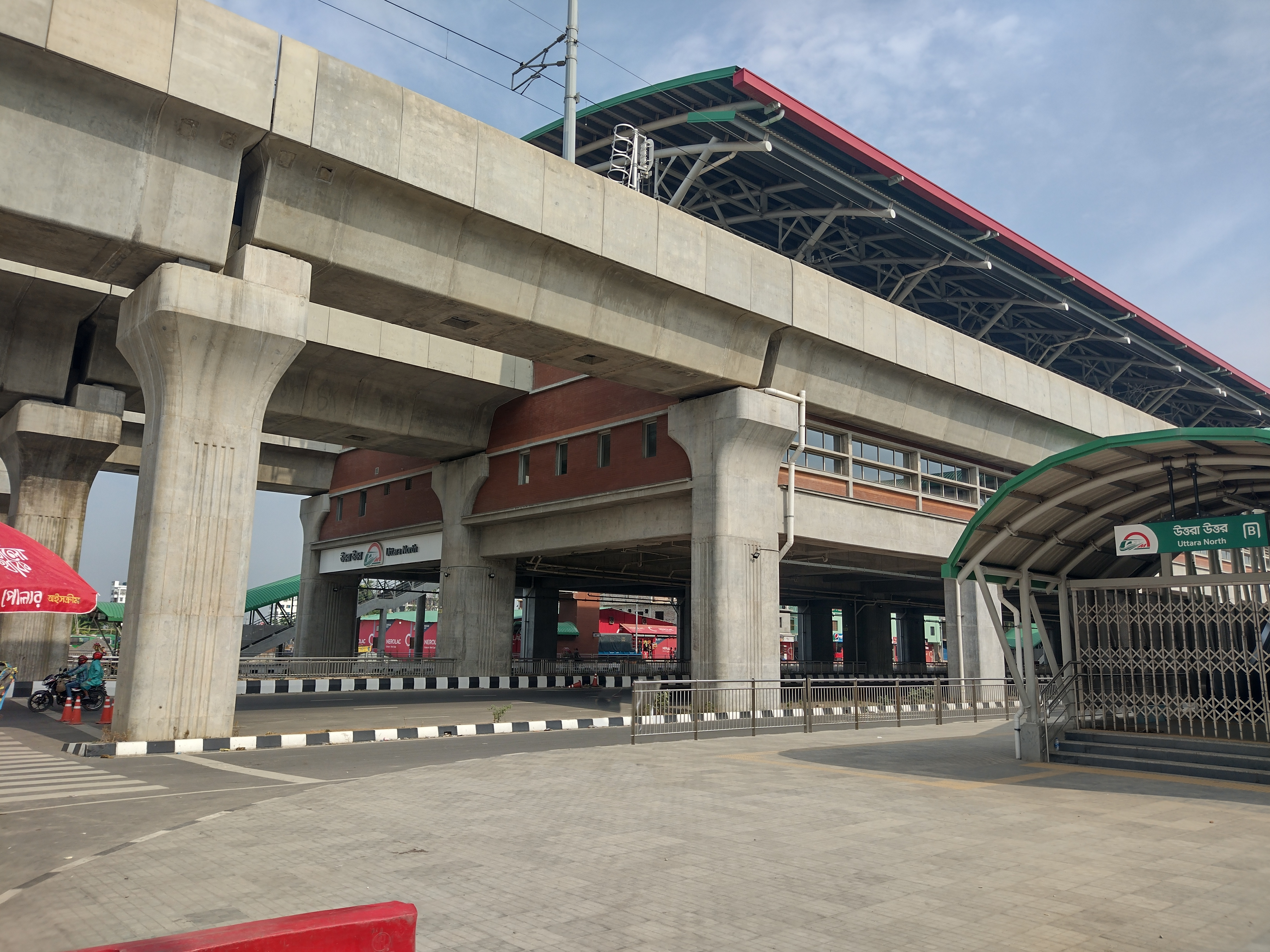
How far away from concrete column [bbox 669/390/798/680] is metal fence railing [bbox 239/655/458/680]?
12.7m

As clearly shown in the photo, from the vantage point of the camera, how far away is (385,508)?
4128 centimetres

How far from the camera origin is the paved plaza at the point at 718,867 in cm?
580

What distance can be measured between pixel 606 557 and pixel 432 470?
860 centimetres

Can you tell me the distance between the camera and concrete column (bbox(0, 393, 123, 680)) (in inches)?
1095

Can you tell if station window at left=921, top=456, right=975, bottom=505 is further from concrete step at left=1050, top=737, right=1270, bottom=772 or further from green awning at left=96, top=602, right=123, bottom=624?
green awning at left=96, top=602, right=123, bottom=624

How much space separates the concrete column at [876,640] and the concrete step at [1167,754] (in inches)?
1623

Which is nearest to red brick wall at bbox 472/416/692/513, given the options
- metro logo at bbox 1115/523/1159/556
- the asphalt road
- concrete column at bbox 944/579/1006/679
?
the asphalt road

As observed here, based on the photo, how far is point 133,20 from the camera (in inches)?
613

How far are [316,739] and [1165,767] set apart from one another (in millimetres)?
15155

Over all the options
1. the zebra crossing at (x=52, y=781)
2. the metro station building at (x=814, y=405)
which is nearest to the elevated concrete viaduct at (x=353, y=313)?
the metro station building at (x=814, y=405)

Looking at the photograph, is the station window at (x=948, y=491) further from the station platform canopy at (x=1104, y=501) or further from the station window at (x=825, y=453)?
the station platform canopy at (x=1104, y=501)

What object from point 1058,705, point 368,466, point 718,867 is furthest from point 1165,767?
point 368,466

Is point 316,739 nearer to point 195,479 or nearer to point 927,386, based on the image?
point 195,479

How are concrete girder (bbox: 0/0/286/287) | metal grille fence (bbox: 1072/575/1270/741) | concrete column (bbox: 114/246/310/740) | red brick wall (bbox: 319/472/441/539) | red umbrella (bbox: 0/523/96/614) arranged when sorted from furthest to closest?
red brick wall (bbox: 319/472/441/539) → concrete column (bbox: 114/246/310/740) → concrete girder (bbox: 0/0/286/287) → metal grille fence (bbox: 1072/575/1270/741) → red umbrella (bbox: 0/523/96/614)
